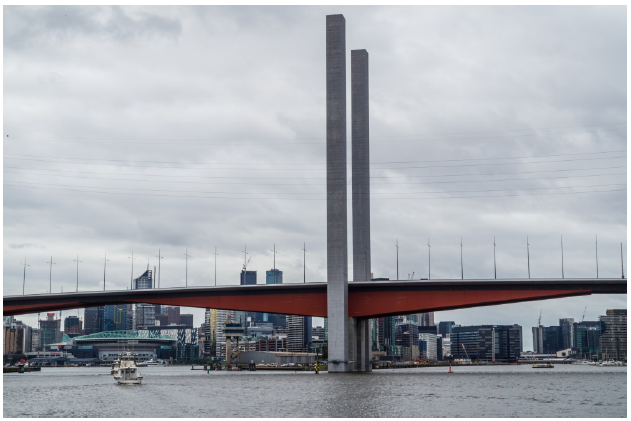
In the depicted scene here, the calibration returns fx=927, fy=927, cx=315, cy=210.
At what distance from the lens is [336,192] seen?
99688 mm

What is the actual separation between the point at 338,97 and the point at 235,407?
51.1 metres

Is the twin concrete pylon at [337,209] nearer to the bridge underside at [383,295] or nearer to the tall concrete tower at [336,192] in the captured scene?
the tall concrete tower at [336,192]

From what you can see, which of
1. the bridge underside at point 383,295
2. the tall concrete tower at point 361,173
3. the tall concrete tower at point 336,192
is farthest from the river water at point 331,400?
the tall concrete tower at point 361,173

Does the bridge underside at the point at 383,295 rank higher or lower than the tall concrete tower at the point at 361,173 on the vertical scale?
lower

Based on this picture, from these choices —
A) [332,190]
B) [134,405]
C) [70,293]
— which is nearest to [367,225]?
[332,190]

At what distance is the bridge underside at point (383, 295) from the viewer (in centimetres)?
10094

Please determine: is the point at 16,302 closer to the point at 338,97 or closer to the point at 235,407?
the point at 338,97

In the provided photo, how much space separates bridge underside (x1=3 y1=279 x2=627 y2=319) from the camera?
331 feet

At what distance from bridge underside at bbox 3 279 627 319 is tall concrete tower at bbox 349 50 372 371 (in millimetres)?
8879

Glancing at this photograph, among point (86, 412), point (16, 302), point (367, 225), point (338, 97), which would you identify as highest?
point (338, 97)

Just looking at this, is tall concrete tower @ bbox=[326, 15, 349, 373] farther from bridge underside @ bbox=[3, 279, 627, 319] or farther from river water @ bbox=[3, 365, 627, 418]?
river water @ bbox=[3, 365, 627, 418]

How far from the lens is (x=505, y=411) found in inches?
2046

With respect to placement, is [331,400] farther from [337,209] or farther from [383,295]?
[383,295]

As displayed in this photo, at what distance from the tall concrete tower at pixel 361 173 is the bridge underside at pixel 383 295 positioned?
350 inches
